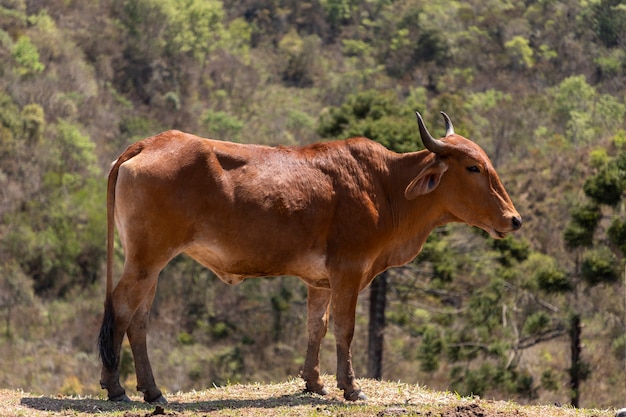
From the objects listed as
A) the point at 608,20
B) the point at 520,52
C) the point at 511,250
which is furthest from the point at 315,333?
the point at 520,52

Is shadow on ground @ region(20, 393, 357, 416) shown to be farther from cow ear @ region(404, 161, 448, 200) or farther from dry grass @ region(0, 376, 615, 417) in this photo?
cow ear @ region(404, 161, 448, 200)

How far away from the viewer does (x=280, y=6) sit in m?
97.3

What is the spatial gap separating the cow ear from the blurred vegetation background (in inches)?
667

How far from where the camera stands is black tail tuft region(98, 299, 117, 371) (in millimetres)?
12797

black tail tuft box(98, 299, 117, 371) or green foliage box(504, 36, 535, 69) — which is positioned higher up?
green foliage box(504, 36, 535, 69)

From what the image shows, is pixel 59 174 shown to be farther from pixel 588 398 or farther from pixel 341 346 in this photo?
pixel 341 346

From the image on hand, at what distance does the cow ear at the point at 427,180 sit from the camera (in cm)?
1380

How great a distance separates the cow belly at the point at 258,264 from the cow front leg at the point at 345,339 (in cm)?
38

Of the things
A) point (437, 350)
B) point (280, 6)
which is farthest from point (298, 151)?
point (280, 6)

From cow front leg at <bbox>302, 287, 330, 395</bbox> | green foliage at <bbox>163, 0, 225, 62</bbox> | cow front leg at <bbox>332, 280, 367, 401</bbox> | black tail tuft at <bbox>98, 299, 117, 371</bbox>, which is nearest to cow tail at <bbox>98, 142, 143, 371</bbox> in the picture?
black tail tuft at <bbox>98, 299, 117, 371</bbox>

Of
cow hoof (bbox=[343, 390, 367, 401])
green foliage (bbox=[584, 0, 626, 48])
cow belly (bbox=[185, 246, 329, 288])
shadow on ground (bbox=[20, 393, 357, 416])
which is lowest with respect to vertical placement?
cow hoof (bbox=[343, 390, 367, 401])

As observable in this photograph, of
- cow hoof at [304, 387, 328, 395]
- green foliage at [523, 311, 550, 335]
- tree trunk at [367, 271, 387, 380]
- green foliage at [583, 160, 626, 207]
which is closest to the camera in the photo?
cow hoof at [304, 387, 328, 395]

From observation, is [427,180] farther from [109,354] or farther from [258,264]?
[109,354]

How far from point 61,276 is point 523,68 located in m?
43.8
